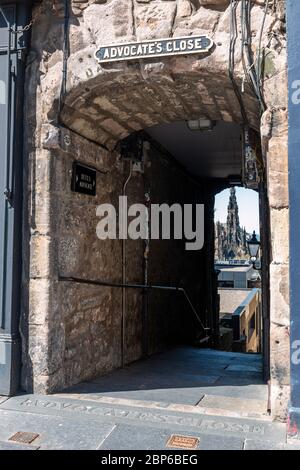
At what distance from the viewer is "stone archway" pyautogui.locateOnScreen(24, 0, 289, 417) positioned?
10.7 ft

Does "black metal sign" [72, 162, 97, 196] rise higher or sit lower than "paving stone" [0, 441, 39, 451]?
higher

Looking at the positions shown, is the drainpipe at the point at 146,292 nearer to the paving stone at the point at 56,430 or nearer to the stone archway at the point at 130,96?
the stone archway at the point at 130,96

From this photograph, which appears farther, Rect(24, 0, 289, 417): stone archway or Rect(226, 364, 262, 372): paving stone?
Rect(226, 364, 262, 372): paving stone

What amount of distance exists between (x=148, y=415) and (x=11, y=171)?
235 centimetres

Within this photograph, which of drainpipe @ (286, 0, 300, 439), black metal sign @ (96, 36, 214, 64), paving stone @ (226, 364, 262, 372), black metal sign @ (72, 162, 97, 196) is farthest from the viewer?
paving stone @ (226, 364, 262, 372)

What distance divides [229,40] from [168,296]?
481 centimetres

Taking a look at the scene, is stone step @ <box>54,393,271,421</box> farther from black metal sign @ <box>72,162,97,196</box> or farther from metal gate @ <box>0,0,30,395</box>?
black metal sign @ <box>72,162,97,196</box>

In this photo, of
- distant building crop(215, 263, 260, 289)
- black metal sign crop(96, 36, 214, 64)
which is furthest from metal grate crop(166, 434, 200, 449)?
distant building crop(215, 263, 260, 289)

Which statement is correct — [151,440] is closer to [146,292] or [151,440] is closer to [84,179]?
[84,179]

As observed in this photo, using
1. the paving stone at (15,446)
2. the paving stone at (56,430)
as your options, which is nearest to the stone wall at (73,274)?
the paving stone at (56,430)

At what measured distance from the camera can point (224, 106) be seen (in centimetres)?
416

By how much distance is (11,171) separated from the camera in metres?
3.91

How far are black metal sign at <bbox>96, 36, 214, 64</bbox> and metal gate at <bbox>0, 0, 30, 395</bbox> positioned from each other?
0.83 m

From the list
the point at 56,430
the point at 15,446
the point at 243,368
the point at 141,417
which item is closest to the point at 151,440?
the point at 141,417
